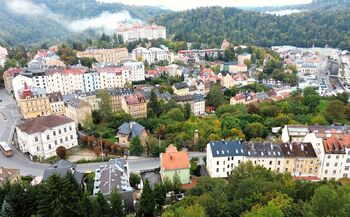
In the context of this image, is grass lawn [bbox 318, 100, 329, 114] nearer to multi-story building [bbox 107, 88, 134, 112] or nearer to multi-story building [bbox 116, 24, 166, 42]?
multi-story building [bbox 107, 88, 134, 112]

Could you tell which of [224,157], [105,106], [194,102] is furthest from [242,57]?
[224,157]

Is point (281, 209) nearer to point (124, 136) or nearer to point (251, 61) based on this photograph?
point (124, 136)

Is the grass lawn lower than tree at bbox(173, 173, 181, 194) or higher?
lower

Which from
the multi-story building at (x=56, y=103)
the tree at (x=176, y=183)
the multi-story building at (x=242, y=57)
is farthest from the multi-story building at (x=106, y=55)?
the tree at (x=176, y=183)

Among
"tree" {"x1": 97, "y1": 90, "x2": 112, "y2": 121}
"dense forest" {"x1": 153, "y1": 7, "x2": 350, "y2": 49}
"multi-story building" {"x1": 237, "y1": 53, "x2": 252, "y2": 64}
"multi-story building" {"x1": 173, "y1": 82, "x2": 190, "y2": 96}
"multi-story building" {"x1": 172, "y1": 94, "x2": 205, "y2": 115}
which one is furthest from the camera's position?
"dense forest" {"x1": 153, "y1": 7, "x2": 350, "y2": 49}

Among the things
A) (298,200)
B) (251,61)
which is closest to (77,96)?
(298,200)

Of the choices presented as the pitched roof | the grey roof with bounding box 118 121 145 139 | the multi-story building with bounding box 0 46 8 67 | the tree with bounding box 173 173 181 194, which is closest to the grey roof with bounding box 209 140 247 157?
the tree with bounding box 173 173 181 194

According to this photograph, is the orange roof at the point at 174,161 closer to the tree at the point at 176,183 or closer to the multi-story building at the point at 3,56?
the tree at the point at 176,183
